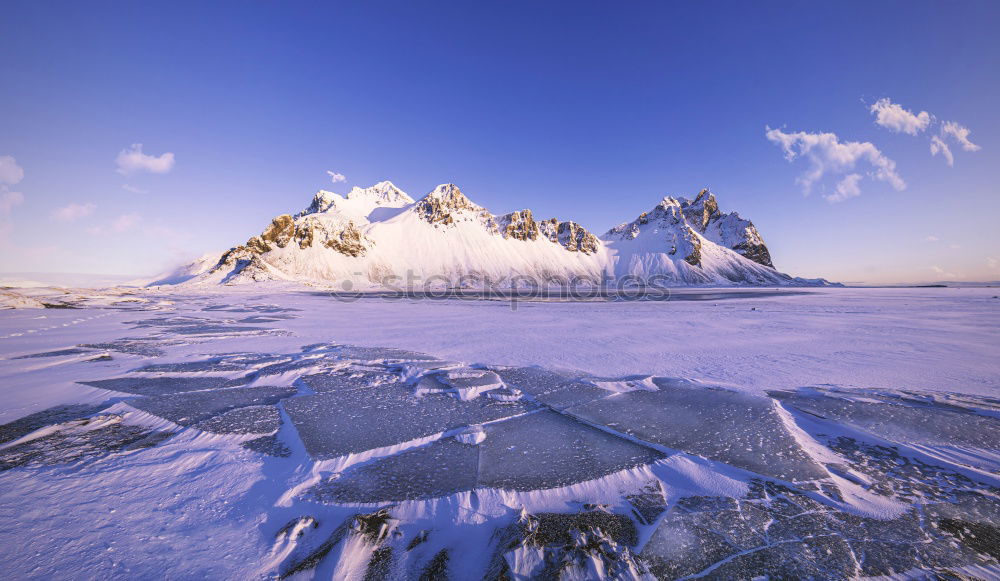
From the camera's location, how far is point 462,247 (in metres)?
113

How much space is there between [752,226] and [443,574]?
223 m

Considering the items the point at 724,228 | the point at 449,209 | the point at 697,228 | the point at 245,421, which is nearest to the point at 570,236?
the point at 449,209

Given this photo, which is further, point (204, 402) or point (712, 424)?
point (204, 402)

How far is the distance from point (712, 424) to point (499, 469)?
7.65 ft

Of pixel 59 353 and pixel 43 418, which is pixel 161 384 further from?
pixel 59 353

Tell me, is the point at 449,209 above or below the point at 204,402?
above

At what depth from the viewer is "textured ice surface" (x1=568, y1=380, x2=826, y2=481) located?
2.77 metres

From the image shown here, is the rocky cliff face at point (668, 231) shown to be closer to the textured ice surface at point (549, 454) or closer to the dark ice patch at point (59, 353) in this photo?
the textured ice surface at point (549, 454)

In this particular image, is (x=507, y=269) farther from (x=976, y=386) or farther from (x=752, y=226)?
(x=752, y=226)

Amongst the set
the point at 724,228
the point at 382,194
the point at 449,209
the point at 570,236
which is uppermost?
the point at 382,194

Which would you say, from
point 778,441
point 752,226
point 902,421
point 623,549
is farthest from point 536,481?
point 752,226

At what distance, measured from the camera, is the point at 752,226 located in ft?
581

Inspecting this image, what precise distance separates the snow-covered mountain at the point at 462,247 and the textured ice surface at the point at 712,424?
76.1m

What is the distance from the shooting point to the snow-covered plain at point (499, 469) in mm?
1751
